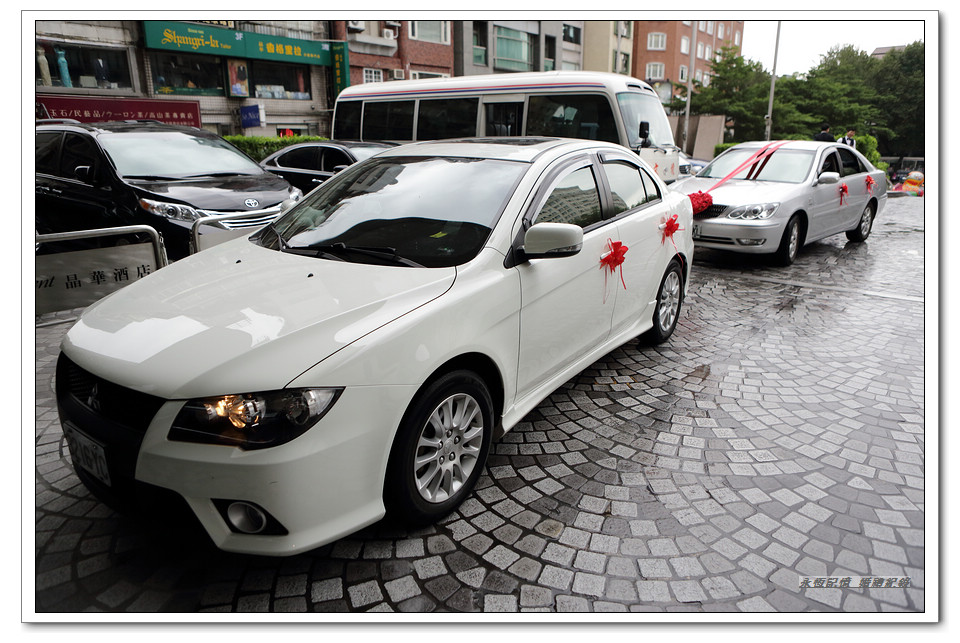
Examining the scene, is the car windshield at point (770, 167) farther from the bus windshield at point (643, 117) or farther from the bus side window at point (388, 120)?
the bus side window at point (388, 120)

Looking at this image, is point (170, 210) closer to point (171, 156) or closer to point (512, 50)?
point (171, 156)

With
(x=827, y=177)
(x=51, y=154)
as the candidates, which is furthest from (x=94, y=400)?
(x=827, y=177)

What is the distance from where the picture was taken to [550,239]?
117 inches

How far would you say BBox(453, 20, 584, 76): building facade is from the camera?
2981cm

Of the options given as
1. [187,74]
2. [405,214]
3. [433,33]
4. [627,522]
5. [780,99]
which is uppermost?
[433,33]

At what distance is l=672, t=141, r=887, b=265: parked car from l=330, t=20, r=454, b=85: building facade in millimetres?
19404

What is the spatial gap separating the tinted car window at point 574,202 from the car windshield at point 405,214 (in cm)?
24

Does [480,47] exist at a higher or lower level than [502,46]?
lower

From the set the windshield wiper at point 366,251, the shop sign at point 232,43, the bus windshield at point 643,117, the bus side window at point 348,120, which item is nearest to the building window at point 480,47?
the shop sign at point 232,43

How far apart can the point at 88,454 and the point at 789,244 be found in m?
8.23

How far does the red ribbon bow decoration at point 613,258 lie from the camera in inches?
153

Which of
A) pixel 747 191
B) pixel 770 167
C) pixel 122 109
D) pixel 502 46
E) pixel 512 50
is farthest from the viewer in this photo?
pixel 512 50

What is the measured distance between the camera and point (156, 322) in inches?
99.0
